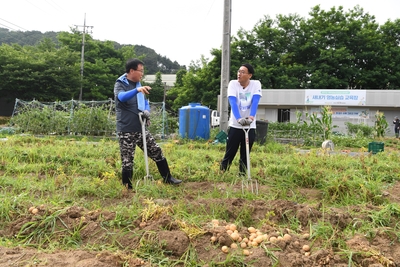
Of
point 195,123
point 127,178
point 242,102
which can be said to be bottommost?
point 127,178

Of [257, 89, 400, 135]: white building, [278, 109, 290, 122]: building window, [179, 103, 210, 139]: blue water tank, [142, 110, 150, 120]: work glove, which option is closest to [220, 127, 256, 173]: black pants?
[142, 110, 150, 120]: work glove

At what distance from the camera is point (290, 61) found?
3259 cm

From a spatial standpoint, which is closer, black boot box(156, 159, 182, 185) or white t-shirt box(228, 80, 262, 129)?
black boot box(156, 159, 182, 185)

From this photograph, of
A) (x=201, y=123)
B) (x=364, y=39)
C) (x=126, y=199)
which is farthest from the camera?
(x=364, y=39)

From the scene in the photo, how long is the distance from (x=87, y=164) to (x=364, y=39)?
31108 millimetres

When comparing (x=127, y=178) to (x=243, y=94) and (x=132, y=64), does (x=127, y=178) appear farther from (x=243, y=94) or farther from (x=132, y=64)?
(x=243, y=94)

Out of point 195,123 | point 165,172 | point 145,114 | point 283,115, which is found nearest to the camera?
point 145,114

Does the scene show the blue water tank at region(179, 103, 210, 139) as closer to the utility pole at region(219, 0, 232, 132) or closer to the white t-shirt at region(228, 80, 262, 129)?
the utility pole at region(219, 0, 232, 132)

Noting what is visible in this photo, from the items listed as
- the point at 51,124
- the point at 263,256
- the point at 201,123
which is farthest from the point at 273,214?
the point at 51,124

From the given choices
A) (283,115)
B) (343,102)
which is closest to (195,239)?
(343,102)

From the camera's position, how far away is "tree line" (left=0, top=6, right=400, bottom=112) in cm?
2877

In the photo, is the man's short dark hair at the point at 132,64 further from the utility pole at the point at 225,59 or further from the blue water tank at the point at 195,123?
the blue water tank at the point at 195,123

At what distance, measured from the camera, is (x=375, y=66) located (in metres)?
30.6

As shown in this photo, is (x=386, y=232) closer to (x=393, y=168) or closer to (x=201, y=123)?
(x=393, y=168)
